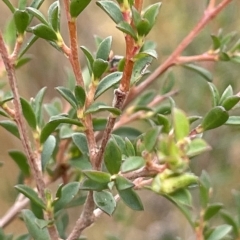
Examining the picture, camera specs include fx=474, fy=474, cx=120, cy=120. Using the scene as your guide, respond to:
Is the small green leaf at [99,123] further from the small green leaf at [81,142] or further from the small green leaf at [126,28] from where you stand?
the small green leaf at [126,28]

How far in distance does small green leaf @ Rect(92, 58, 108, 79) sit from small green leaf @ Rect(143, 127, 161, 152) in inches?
3.8

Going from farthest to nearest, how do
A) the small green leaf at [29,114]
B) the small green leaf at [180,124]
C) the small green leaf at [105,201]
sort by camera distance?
the small green leaf at [29,114], the small green leaf at [105,201], the small green leaf at [180,124]

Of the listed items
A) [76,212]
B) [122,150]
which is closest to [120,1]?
[122,150]

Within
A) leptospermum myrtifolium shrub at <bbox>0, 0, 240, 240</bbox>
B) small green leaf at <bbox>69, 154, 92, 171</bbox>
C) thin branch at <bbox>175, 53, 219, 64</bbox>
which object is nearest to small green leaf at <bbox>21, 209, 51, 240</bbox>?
leptospermum myrtifolium shrub at <bbox>0, 0, 240, 240</bbox>

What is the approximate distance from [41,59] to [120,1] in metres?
1.35

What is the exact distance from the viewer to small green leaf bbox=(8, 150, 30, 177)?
687 millimetres

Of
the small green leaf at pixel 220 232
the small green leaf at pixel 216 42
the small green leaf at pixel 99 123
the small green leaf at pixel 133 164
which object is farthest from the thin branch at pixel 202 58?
the small green leaf at pixel 133 164

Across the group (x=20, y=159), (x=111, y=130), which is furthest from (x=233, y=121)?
(x=20, y=159)

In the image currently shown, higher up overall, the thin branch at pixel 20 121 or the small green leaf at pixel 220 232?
the thin branch at pixel 20 121

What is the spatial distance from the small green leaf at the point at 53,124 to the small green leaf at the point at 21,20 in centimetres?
9

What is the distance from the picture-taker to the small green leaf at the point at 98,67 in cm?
44

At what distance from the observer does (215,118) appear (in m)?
0.43

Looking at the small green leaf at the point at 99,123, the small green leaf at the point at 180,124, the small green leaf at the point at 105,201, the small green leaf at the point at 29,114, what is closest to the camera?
the small green leaf at the point at 180,124

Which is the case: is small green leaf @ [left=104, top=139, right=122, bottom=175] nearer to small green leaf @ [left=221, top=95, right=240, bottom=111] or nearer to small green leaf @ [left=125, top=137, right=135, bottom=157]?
small green leaf @ [left=125, top=137, right=135, bottom=157]
